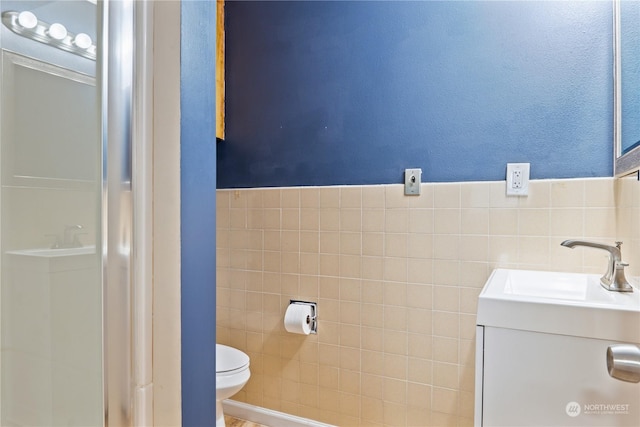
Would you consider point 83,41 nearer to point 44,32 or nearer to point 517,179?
point 44,32

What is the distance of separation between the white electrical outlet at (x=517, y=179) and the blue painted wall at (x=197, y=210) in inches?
50.6

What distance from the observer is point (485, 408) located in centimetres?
107

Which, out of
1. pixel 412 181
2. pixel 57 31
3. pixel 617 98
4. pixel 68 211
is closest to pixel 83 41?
pixel 57 31

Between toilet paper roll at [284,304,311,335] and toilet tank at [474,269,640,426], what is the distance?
3.08 ft

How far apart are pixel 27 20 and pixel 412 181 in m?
1.43

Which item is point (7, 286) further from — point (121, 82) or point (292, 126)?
point (292, 126)

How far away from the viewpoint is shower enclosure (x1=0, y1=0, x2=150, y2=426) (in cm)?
61

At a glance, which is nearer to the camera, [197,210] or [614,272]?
[197,210]

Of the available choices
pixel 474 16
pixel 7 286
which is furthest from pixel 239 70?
pixel 7 286

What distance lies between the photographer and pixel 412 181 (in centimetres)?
175

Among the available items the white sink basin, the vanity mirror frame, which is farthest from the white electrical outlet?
the white sink basin

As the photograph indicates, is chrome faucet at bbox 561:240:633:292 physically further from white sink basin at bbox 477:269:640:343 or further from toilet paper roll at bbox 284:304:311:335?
toilet paper roll at bbox 284:304:311:335

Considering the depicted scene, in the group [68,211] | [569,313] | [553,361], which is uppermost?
[68,211]

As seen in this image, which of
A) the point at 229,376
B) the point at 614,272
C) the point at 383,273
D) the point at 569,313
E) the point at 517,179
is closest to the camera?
the point at 569,313
